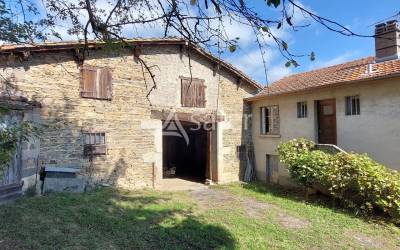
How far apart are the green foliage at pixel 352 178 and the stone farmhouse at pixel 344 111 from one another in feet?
3.84

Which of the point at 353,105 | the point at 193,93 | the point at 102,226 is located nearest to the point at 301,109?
the point at 353,105

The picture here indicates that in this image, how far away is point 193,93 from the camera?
45.3 ft

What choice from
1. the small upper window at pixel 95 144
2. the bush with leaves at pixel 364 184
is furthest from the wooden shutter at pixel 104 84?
the bush with leaves at pixel 364 184

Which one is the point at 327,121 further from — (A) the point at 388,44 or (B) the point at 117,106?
(B) the point at 117,106

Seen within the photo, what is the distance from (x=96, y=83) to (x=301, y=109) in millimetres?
7717

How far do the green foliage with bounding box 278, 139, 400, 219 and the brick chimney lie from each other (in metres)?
4.06

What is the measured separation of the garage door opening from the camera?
17.7m

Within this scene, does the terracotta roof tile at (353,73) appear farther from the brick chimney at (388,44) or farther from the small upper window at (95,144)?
the small upper window at (95,144)

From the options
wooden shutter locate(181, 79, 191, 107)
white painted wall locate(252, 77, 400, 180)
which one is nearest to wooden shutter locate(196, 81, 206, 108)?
wooden shutter locate(181, 79, 191, 107)

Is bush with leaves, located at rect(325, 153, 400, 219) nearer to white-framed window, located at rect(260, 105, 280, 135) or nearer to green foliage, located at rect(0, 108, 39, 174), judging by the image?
white-framed window, located at rect(260, 105, 280, 135)

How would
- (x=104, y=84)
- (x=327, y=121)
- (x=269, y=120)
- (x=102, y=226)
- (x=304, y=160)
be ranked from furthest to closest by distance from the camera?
(x=269, y=120) < (x=327, y=121) < (x=104, y=84) < (x=304, y=160) < (x=102, y=226)

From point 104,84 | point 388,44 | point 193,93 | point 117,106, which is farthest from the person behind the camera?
point 193,93

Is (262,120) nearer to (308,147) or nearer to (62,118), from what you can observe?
(308,147)

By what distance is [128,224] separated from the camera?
7.41m
